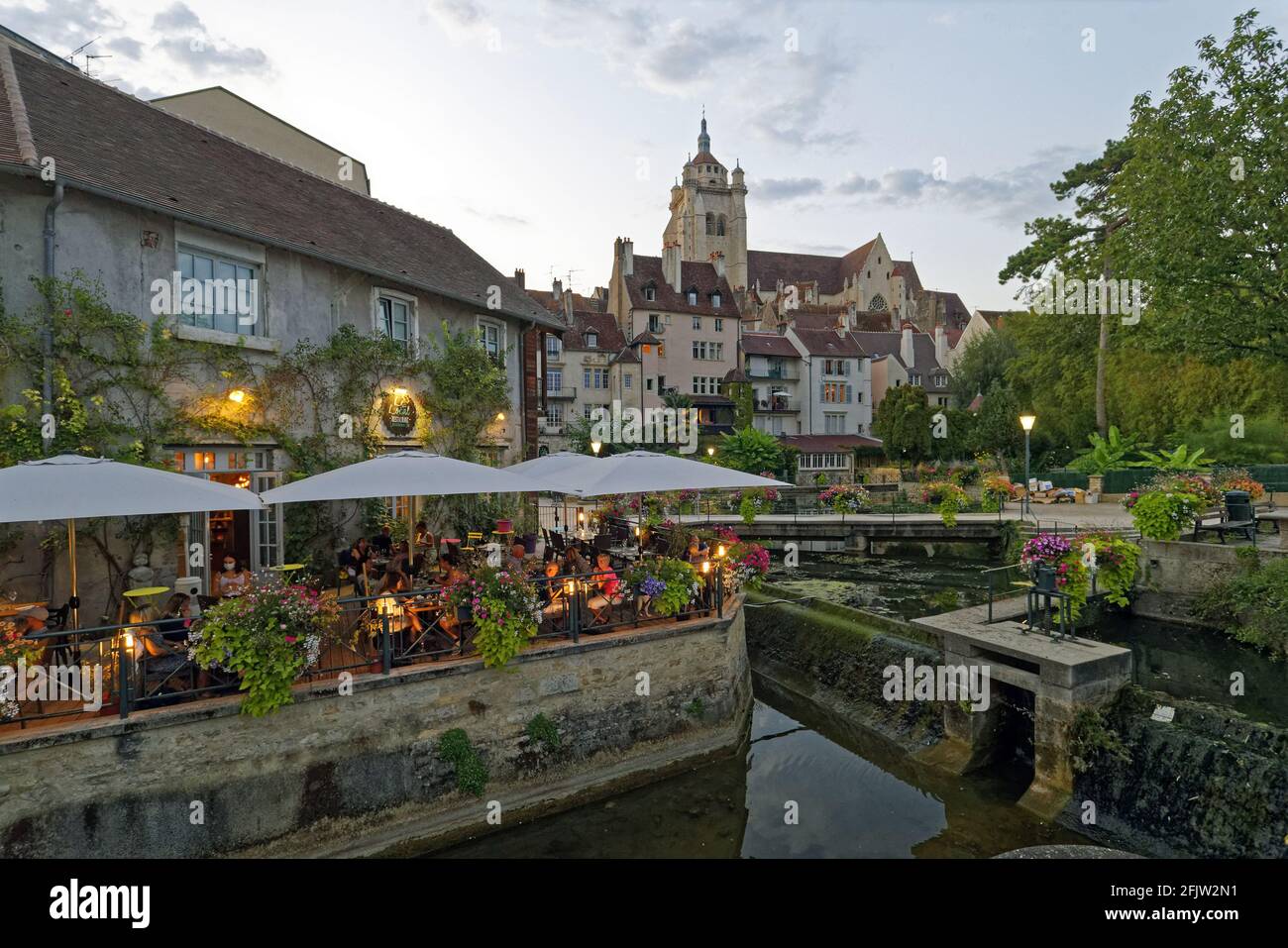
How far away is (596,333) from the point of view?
51406 millimetres

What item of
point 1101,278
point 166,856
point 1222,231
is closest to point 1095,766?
point 166,856

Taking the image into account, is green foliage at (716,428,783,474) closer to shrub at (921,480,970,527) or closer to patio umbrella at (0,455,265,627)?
shrub at (921,480,970,527)

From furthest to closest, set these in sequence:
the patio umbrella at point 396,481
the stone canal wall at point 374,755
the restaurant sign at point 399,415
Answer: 1. the restaurant sign at point 399,415
2. the patio umbrella at point 396,481
3. the stone canal wall at point 374,755

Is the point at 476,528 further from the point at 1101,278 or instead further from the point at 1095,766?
the point at 1101,278

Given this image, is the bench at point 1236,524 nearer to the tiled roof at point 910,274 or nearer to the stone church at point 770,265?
the stone church at point 770,265

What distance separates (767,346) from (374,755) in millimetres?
51584

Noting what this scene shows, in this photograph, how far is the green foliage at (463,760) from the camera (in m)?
8.21

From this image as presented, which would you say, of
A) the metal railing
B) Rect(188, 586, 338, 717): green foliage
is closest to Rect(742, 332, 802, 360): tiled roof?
the metal railing

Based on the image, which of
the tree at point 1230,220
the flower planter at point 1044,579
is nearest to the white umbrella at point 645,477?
the flower planter at point 1044,579

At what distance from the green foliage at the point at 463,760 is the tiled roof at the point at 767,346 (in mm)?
49451

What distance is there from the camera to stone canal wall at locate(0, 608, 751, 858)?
6.46 m

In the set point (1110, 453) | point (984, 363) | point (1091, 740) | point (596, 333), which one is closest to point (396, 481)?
point (1091, 740)

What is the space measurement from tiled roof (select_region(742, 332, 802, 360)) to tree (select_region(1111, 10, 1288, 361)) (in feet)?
117
